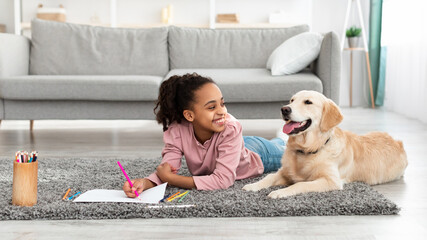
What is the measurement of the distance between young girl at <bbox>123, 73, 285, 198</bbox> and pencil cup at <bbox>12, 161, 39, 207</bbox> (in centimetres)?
35

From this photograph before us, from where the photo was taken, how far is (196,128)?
1971 millimetres

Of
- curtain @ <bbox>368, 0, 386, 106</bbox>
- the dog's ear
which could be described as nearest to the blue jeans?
the dog's ear

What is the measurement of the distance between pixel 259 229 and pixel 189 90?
0.68m

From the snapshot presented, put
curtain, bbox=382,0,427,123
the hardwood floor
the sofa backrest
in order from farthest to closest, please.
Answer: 1. curtain, bbox=382,0,427,123
2. the sofa backrest
3. the hardwood floor

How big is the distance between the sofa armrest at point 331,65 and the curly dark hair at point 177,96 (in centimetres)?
146

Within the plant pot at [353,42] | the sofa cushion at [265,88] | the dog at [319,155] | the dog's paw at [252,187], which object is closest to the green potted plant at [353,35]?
the plant pot at [353,42]

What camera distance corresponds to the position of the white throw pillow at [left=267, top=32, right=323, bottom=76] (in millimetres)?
3264

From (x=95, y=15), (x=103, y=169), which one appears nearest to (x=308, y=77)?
(x=103, y=169)

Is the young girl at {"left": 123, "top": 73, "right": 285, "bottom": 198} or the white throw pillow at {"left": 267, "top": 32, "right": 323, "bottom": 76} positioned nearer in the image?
the young girl at {"left": 123, "top": 73, "right": 285, "bottom": 198}

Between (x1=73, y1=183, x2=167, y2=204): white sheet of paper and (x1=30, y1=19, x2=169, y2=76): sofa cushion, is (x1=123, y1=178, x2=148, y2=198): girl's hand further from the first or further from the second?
(x1=30, y1=19, x2=169, y2=76): sofa cushion

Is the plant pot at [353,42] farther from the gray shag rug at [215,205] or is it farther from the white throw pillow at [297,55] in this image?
the gray shag rug at [215,205]

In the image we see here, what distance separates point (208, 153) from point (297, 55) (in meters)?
1.53

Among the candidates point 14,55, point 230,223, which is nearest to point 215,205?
point 230,223

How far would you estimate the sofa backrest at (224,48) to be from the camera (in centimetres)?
390
